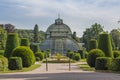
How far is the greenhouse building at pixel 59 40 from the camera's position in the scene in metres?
109

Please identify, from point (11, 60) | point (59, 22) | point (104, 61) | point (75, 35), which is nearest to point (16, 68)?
point (11, 60)

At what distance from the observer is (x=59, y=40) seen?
367 ft

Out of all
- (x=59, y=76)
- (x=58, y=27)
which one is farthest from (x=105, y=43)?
(x=58, y=27)

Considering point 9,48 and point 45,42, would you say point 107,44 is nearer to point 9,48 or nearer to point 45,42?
point 9,48

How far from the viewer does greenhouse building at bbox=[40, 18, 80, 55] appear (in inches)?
4309

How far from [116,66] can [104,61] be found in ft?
7.92

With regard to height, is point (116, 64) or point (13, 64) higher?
point (13, 64)

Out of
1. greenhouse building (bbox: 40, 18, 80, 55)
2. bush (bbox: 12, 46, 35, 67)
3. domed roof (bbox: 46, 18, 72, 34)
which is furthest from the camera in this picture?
domed roof (bbox: 46, 18, 72, 34)

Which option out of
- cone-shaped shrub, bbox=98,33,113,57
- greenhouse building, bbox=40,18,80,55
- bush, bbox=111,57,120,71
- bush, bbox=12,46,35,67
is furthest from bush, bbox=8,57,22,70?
greenhouse building, bbox=40,18,80,55

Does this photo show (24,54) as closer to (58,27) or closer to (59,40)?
(59,40)

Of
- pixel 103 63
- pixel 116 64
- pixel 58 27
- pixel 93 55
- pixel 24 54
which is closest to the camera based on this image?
pixel 116 64

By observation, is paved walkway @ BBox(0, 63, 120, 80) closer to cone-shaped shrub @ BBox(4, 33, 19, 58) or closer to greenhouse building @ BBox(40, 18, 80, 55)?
cone-shaped shrub @ BBox(4, 33, 19, 58)

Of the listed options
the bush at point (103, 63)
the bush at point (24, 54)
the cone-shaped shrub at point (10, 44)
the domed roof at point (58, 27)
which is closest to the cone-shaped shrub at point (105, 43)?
the bush at point (103, 63)

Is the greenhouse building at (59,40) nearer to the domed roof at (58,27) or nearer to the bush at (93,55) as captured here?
the domed roof at (58,27)
